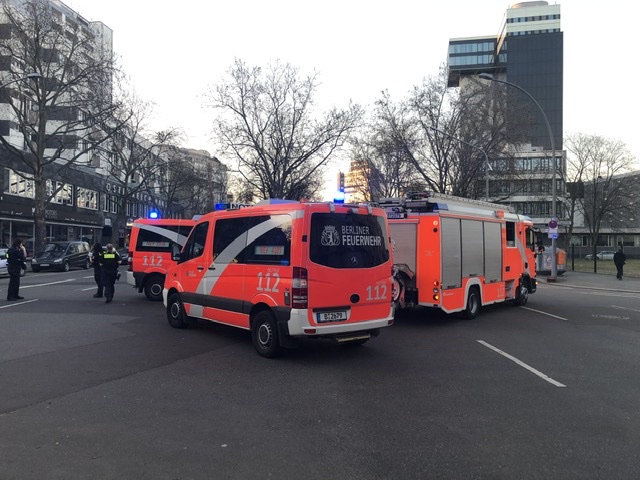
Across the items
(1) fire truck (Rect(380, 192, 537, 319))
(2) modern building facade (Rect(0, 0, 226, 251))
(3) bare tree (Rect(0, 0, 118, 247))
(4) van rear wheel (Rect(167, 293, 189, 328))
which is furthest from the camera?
(2) modern building facade (Rect(0, 0, 226, 251))

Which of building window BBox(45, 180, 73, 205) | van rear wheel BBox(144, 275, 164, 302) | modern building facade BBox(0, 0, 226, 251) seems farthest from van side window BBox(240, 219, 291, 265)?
building window BBox(45, 180, 73, 205)

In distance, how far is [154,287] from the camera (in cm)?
1404

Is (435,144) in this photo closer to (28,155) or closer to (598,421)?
(28,155)

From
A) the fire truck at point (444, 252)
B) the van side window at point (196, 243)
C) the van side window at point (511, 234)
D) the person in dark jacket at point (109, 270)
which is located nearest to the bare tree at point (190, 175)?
the person in dark jacket at point (109, 270)

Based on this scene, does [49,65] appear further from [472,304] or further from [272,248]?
[472,304]

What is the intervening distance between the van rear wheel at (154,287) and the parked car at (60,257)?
54.3ft

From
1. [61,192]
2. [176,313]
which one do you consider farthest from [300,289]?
[61,192]

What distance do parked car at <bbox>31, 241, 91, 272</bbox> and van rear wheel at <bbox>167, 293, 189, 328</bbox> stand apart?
21.4m

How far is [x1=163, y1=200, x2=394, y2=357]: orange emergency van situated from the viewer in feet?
21.9

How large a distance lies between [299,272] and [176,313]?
3.99m

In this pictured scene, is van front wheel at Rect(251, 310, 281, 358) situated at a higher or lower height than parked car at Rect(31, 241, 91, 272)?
lower

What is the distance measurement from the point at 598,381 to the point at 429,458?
358 centimetres

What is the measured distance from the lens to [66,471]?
11.5 ft

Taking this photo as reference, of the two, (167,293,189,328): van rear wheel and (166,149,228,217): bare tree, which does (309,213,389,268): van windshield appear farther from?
(166,149,228,217): bare tree
